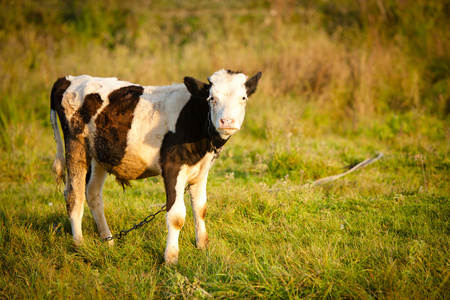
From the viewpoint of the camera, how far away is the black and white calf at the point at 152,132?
3.31 meters

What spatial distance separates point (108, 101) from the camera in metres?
3.62

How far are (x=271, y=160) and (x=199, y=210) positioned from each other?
7.14 feet

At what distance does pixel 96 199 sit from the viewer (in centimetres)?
395

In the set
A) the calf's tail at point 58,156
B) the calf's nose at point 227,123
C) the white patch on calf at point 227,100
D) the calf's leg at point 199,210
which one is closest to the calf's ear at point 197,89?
the white patch on calf at point 227,100

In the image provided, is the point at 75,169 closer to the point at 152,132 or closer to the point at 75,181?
the point at 75,181

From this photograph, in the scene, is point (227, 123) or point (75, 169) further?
point (75, 169)

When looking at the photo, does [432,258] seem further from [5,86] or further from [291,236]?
[5,86]

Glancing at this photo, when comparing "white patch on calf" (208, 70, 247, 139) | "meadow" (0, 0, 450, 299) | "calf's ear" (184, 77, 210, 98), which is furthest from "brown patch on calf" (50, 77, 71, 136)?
"white patch on calf" (208, 70, 247, 139)

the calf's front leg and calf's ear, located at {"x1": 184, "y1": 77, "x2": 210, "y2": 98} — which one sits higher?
calf's ear, located at {"x1": 184, "y1": 77, "x2": 210, "y2": 98}

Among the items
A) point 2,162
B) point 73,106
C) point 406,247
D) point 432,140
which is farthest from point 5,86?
point 432,140

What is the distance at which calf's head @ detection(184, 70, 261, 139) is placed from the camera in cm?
297

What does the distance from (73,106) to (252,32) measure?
9.17 meters

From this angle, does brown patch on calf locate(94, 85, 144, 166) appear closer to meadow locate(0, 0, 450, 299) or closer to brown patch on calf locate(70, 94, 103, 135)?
brown patch on calf locate(70, 94, 103, 135)

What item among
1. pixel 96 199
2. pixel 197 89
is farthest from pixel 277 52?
pixel 96 199
